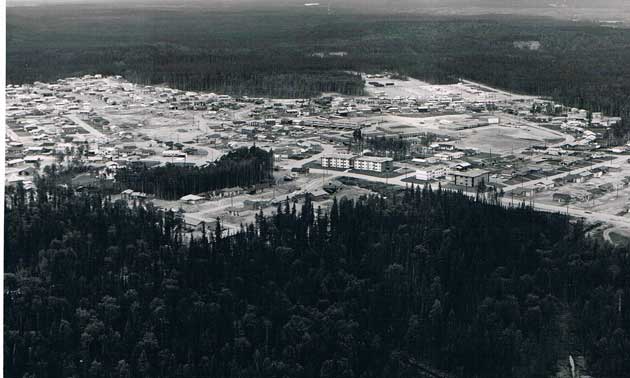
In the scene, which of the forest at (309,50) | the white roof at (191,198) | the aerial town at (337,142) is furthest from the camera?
the forest at (309,50)

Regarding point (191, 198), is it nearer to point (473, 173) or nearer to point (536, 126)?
point (473, 173)

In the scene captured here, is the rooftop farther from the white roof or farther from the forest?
the forest

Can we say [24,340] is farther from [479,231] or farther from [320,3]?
[320,3]

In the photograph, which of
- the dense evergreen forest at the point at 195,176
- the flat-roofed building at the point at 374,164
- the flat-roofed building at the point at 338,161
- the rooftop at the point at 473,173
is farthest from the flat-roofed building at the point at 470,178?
the dense evergreen forest at the point at 195,176

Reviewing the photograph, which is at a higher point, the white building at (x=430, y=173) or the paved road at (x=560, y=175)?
the white building at (x=430, y=173)

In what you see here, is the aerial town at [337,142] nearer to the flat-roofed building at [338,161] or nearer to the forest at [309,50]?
the flat-roofed building at [338,161]

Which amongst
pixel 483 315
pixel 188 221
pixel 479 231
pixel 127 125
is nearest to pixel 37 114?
pixel 127 125

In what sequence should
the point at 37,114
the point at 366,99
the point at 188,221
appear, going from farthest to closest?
the point at 366,99
the point at 37,114
the point at 188,221
